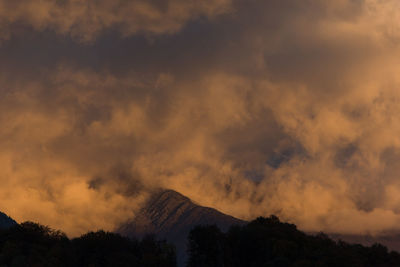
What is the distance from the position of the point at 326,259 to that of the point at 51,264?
273ft

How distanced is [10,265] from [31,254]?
715 centimetres

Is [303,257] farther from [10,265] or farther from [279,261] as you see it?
[10,265]

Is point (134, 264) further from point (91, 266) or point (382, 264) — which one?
point (382, 264)

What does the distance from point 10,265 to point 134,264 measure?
1548 inches

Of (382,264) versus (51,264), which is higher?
(382,264)

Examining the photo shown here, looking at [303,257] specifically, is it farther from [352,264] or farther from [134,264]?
[134,264]

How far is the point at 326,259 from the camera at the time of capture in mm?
172750

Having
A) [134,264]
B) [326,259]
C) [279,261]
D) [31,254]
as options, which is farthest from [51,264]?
[326,259]

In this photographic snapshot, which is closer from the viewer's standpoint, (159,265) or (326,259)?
(326,259)

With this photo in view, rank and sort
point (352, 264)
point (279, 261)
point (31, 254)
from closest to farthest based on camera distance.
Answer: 1. point (352, 264)
2. point (279, 261)
3. point (31, 254)

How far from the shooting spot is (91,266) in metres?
196

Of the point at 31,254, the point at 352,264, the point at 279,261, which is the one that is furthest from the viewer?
the point at 31,254

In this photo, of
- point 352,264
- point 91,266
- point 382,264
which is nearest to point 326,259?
point 352,264

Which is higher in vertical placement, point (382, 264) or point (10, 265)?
point (382, 264)
